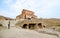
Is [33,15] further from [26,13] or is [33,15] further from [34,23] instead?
[34,23]

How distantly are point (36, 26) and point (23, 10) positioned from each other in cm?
3074

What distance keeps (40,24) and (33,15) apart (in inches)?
1024

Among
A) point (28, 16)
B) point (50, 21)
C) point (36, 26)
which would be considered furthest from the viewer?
point (28, 16)

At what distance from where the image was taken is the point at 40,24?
139 ft

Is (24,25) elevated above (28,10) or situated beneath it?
situated beneath

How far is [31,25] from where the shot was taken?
4053 cm

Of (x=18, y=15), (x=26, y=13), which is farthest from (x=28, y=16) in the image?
(x=18, y=15)

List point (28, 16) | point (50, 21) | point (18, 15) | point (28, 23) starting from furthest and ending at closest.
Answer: point (18, 15), point (28, 16), point (50, 21), point (28, 23)

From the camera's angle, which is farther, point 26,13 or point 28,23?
point 26,13

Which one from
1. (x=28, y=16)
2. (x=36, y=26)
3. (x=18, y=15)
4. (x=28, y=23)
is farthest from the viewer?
(x=18, y=15)

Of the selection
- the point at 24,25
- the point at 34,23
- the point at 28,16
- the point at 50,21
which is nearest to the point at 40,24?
the point at 34,23

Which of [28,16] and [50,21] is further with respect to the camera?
[28,16]

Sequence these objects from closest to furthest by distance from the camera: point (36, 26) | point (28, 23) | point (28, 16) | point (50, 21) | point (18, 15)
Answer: point (36, 26), point (28, 23), point (50, 21), point (28, 16), point (18, 15)

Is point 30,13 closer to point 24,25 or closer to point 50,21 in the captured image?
point 50,21
